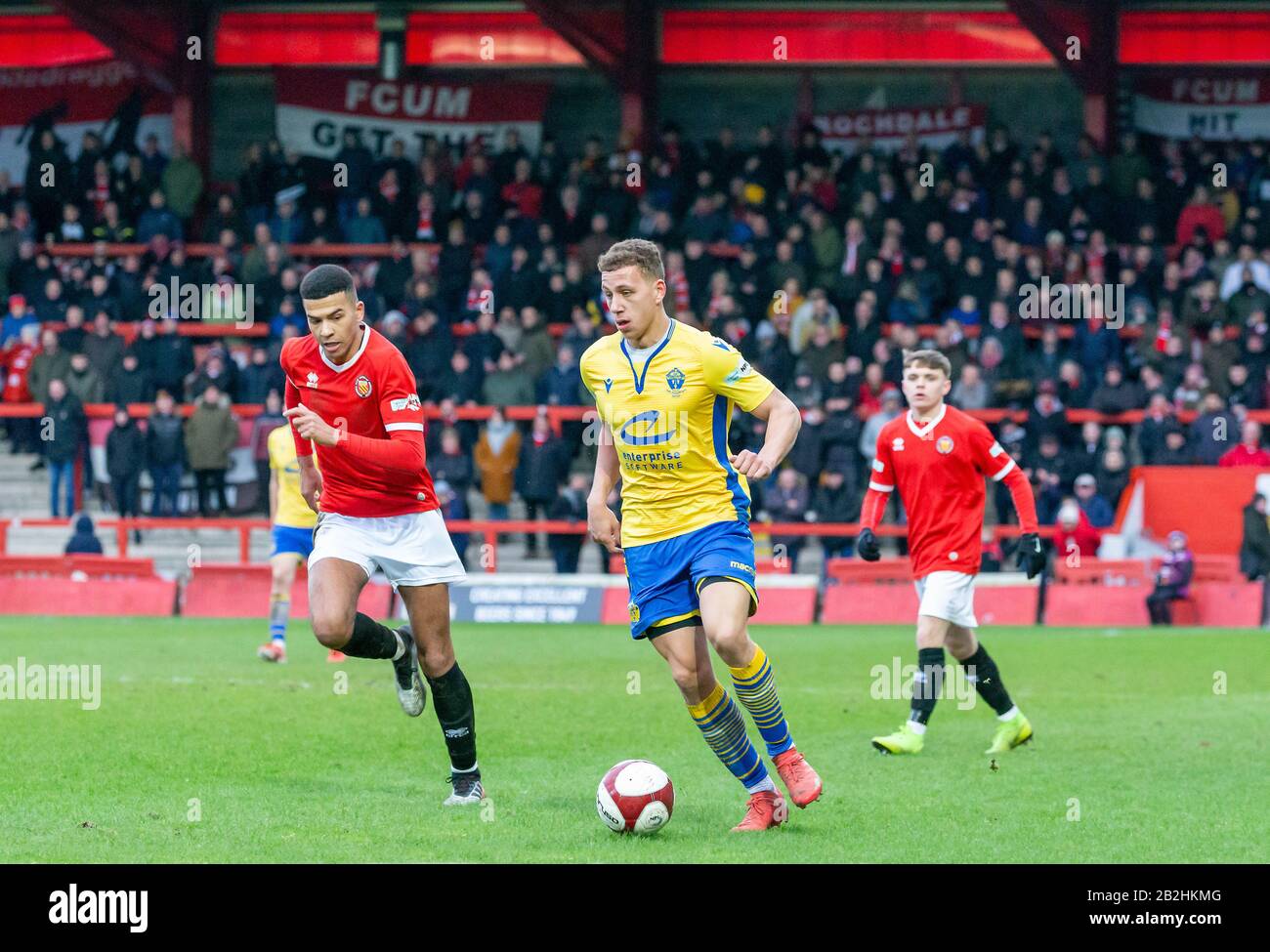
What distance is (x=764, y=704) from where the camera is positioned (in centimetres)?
755

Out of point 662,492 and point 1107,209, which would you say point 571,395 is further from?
point 662,492

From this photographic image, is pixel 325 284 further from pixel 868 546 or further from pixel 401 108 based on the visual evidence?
pixel 401 108

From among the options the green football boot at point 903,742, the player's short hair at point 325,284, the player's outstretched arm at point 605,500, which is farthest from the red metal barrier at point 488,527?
the player's short hair at point 325,284

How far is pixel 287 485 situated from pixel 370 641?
267 inches

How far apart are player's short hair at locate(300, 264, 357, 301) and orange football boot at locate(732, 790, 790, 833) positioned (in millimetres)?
2646

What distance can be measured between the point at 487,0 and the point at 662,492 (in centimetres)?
2502

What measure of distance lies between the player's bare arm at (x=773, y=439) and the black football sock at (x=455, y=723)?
1.68m

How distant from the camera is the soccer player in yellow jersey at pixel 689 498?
7.44m

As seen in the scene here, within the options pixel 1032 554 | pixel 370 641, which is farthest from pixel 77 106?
pixel 370 641

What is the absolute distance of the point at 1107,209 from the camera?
27.1 meters

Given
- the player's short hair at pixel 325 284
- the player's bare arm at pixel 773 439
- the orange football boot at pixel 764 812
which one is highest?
the player's short hair at pixel 325 284

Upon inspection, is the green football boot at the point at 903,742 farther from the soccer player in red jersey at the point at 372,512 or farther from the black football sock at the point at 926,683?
the soccer player in red jersey at the point at 372,512

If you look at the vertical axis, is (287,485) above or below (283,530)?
above
